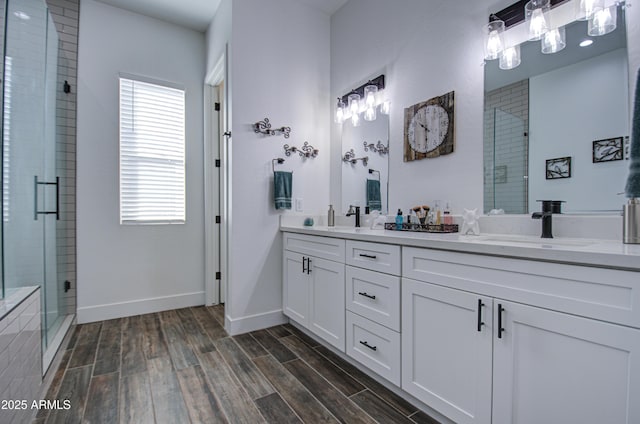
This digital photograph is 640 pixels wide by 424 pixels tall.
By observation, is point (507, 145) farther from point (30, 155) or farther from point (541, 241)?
point (30, 155)

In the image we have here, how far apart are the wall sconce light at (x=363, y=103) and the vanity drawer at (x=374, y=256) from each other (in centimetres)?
126

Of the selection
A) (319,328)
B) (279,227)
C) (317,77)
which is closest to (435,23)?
(317,77)

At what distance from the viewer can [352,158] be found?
2.88 m

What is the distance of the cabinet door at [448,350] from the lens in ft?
4.06

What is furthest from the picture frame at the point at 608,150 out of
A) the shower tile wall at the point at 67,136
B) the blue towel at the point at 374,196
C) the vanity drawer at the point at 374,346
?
the shower tile wall at the point at 67,136

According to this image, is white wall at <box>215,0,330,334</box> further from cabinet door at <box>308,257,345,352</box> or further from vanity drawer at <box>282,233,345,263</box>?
cabinet door at <box>308,257,345,352</box>

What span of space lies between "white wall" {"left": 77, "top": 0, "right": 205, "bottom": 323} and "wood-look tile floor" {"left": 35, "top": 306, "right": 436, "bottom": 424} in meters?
0.49

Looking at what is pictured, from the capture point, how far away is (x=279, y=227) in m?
2.84

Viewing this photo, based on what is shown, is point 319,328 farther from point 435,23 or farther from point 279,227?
point 435,23

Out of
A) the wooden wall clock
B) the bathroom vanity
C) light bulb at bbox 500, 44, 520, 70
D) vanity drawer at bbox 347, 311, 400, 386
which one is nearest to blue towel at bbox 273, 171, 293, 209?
the bathroom vanity

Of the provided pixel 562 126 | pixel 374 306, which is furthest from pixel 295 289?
pixel 562 126

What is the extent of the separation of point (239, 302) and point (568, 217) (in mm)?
2361

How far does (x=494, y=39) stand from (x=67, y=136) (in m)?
3.50

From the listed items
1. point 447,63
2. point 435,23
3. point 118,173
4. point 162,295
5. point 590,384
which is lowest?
point 162,295
